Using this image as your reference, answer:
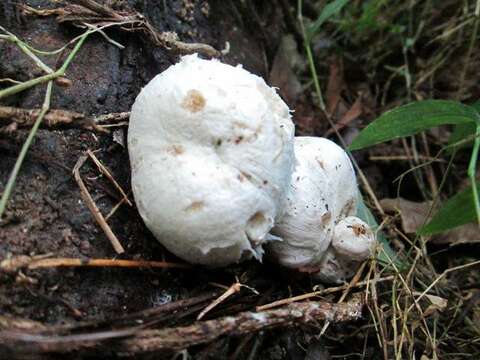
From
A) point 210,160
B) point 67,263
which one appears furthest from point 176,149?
point 67,263

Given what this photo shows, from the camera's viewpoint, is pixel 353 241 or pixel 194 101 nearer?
pixel 194 101

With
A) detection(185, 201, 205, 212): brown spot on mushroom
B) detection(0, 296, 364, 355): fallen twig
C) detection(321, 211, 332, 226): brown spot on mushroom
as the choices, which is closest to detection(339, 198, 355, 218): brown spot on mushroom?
detection(321, 211, 332, 226): brown spot on mushroom

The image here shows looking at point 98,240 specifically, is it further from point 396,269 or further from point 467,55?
point 467,55

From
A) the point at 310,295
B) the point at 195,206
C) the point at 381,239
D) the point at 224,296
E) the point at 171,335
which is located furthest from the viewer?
the point at 381,239

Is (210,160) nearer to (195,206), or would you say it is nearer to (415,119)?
(195,206)

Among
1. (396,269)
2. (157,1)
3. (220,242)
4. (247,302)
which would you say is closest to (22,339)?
(220,242)

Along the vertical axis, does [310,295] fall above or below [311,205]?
below

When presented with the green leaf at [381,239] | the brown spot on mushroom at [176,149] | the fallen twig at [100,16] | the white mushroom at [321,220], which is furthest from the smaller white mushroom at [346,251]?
the fallen twig at [100,16]

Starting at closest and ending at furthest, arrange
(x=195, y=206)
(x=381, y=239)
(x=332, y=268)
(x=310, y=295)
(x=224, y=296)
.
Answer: (x=195, y=206) < (x=224, y=296) < (x=310, y=295) < (x=332, y=268) < (x=381, y=239)
